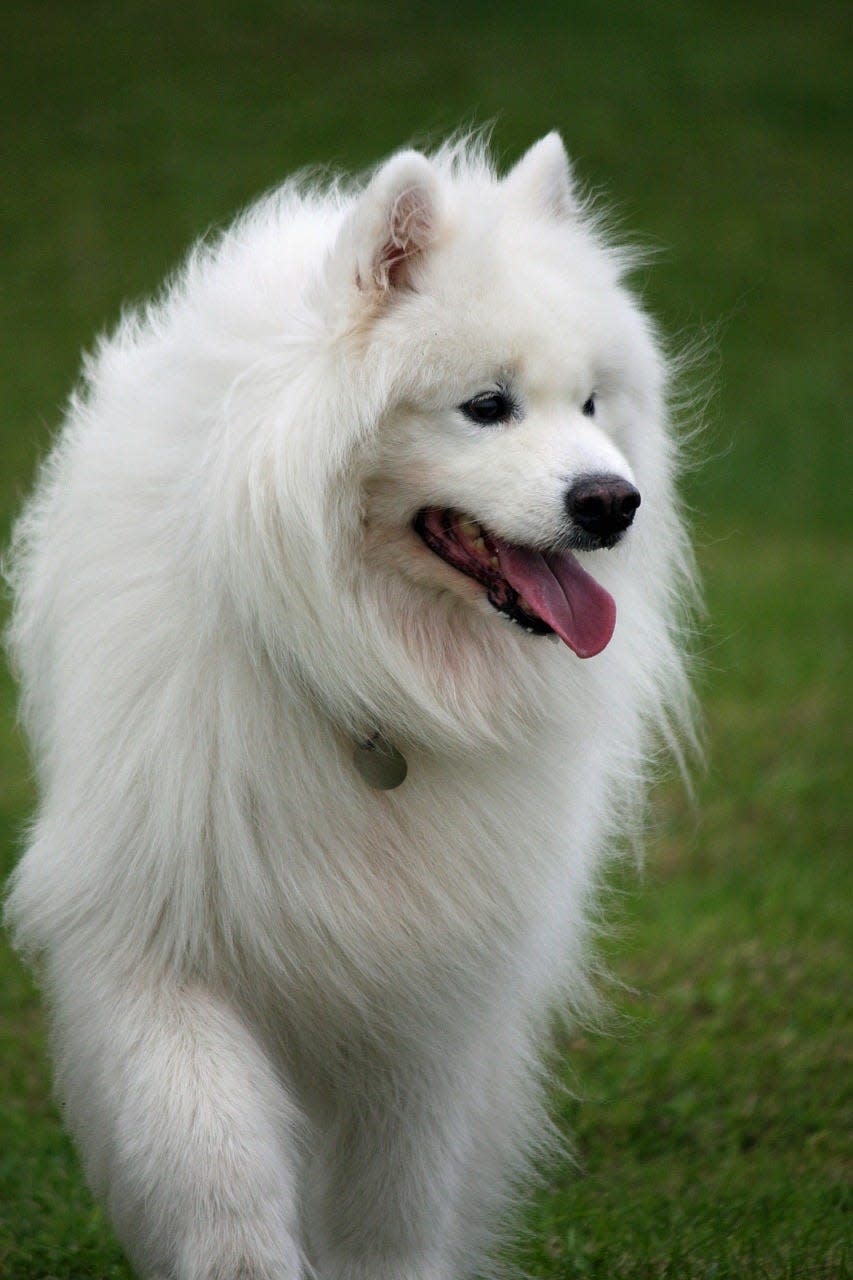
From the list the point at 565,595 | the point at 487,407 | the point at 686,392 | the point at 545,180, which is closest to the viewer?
the point at 487,407

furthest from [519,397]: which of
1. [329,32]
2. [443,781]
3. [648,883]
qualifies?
[329,32]

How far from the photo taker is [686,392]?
425 cm

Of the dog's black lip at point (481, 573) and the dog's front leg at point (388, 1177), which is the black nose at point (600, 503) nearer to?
the dog's black lip at point (481, 573)

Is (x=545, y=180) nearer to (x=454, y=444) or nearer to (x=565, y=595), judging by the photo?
(x=454, y=444)

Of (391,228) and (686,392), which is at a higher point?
(391,228)

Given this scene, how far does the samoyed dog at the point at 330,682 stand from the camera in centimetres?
330

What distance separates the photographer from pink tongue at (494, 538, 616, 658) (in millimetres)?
3428

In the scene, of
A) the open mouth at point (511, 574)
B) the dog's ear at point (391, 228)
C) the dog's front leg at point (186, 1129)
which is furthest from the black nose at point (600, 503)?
the dog's front leg at point (186, 1129)

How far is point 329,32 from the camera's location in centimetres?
2178

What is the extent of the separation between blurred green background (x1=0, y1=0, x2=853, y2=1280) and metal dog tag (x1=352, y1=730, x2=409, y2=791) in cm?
122

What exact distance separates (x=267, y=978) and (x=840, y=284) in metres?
16.0

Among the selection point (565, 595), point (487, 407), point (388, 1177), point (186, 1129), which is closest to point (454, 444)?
point (487, 407)

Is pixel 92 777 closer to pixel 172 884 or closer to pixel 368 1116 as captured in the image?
pixel 172 884

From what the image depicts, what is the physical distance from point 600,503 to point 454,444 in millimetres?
310
